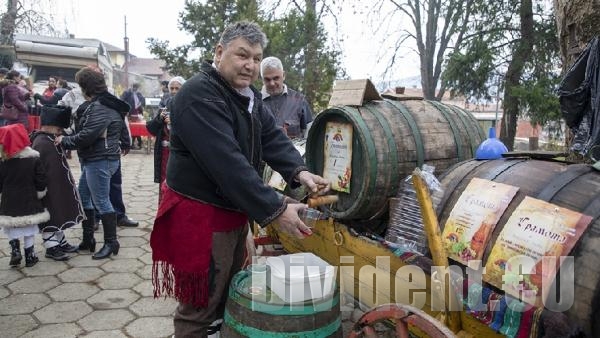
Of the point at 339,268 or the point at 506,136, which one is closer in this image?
the point at 339,268

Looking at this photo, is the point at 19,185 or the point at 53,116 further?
the point at 53,116

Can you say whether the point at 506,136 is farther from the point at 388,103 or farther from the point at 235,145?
the point at 235,145

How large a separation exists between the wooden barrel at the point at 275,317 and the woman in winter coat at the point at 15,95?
903cm

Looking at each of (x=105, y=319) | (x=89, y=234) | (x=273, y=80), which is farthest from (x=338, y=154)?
(x=89, y=234)

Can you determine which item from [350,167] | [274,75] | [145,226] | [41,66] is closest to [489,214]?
[350,167]

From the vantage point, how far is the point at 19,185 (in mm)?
3930

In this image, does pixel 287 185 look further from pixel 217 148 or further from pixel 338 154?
pixel 217 148

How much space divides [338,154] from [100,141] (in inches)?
101

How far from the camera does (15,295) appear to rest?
11.5 ft

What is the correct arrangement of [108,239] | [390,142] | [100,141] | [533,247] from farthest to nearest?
[108,239]
[100,141]
[390,142]
[533,247]

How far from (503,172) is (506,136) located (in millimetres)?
9724

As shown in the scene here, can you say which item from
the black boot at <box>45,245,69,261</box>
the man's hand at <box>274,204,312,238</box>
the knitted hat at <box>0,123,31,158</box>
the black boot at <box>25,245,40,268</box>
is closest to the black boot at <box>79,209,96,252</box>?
the black boot at <box>45,245,69,261</box>

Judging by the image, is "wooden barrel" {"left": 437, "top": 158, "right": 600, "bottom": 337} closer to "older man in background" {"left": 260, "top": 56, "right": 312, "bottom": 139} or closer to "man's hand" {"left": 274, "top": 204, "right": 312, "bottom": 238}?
"man's hand" {"left": 274, "top": 204, "right": 312, "bottom": 238}

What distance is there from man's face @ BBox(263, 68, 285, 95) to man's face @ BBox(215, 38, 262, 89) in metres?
2.47
